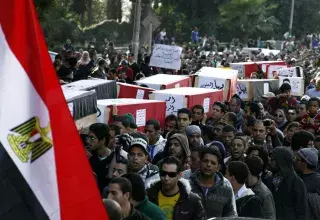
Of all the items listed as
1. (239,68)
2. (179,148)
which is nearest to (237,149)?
(179,148)

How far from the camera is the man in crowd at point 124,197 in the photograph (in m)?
6.04

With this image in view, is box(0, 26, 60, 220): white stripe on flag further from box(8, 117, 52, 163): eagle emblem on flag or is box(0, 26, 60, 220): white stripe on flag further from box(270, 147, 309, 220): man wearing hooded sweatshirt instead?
box(270, 147, 309, 220): man wearing hooded sweatshirt

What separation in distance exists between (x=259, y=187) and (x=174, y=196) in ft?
4.30

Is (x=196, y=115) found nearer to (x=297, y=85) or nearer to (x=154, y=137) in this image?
(x=154, y=137)

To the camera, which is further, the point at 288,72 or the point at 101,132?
the point at 288,72

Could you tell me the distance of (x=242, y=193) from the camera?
804 cm

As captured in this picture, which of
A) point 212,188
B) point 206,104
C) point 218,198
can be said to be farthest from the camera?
point 206,104

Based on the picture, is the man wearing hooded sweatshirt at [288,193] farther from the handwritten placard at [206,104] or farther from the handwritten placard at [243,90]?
the handwritten placard at [243,90]

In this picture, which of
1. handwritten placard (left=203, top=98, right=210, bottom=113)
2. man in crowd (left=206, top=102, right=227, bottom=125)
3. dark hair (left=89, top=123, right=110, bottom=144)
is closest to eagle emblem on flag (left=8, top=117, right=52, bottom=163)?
dark hair (left=89, top=123, right=110, bottom=144)

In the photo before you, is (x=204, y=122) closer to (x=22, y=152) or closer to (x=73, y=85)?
(x=73, y=85)

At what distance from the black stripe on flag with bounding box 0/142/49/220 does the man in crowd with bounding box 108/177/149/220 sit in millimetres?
1958

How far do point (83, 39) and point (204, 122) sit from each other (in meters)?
32.5

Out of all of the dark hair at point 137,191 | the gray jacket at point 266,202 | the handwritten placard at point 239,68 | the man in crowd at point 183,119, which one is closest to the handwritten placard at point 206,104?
the man in crowd at point 183,119

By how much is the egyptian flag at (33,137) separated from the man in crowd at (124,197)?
181cm
